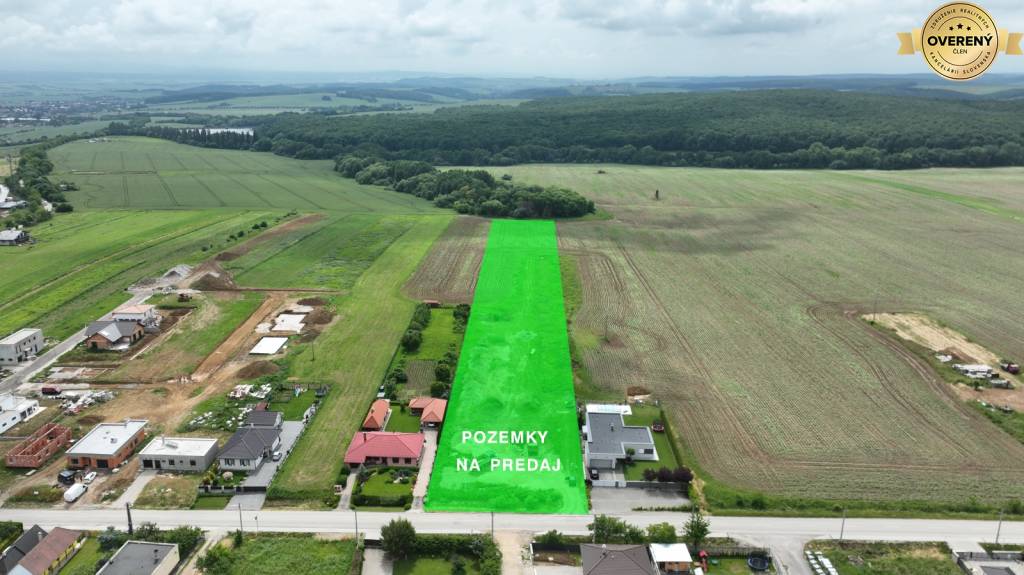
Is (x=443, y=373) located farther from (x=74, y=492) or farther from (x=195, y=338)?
(x=195, y=338)

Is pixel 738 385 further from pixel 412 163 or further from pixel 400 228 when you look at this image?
pixel 412 163

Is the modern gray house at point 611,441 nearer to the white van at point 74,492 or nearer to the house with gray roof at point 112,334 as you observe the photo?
the white van at point 74,492

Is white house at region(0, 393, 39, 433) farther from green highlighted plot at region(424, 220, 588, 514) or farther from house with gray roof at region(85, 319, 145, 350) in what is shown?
green highlighted plot at region(424, 220, 588, 514)

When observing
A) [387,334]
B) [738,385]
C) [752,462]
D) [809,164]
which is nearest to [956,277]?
[738,385]

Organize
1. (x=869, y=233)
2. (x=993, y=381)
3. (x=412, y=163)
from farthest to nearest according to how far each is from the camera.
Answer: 1. (x=412, y=163)
2. (x=869, y=233)
3. (x=993, y=381)

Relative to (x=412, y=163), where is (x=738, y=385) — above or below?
below

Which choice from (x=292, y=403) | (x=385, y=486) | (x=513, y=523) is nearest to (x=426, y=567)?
(x=513, y=523)

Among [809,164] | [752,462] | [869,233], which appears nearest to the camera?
[752,462]
